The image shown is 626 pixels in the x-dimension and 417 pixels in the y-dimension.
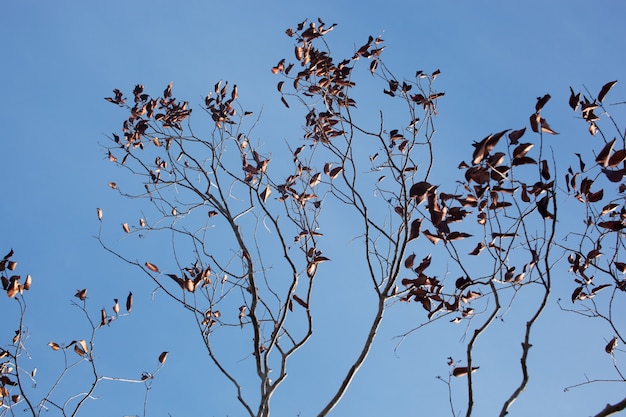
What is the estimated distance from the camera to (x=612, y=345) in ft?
10.4

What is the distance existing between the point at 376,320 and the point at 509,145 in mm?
1098

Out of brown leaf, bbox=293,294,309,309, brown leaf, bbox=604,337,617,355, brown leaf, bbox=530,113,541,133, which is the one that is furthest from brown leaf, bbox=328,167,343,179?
brown leaf, bbox=604,337,617,355

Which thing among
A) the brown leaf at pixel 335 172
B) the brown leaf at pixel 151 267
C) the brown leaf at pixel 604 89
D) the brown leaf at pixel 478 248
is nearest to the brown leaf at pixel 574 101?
the brown leaf at pixel 604 89

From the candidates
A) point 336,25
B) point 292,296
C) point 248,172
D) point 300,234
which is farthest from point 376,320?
point 336,25

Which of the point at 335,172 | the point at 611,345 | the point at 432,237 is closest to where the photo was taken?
the point at 432,237

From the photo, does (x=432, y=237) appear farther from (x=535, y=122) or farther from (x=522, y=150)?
(x=535, y=122)

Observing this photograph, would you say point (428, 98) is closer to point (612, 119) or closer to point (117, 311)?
point (612, 119)

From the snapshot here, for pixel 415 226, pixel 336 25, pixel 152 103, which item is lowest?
pixel 415 226

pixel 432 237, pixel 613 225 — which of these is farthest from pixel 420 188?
pixel 613 225

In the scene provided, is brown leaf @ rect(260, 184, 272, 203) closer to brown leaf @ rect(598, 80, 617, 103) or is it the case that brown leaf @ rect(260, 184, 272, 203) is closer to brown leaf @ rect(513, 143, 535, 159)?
brown leaf @ rect(513, 143, 535, 159)

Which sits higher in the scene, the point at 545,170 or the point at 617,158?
the point at 545,170

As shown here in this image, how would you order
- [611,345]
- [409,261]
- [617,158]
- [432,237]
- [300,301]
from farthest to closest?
[300,301], [611,345], [409,261], [432,237], [617,158]

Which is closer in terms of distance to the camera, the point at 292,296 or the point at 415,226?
the point at 415,226

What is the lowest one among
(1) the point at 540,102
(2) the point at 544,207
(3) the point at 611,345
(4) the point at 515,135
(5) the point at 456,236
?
(3) the point at 611,345
